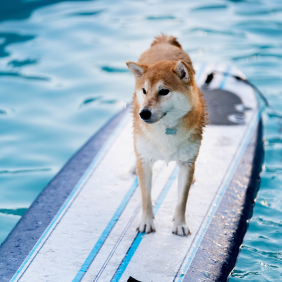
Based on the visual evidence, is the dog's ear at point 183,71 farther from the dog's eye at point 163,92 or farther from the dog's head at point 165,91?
the dog's eye at point 163,92

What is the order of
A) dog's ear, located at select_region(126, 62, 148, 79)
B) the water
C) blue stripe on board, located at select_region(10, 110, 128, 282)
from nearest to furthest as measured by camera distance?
dog's ear, located at select_region(126, 62, 148, 79)
blue stripe on board, located at select_region(10, 110, 128, 282)
the water

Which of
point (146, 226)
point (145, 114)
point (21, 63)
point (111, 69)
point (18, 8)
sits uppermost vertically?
point (18, 8)

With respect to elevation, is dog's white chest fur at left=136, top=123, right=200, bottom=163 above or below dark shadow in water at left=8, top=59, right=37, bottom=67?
below

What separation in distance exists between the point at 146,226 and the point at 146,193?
24cm

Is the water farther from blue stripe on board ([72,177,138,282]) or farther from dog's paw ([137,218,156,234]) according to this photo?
blue stripe on board ([72,177,138,282])

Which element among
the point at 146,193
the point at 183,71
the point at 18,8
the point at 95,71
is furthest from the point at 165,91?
the point at 18,8

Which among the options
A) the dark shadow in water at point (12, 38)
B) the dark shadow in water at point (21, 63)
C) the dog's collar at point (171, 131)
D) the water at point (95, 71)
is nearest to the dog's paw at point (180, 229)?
the water at point (95, 71)

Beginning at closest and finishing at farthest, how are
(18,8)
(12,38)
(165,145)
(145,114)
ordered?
1. (145,114)
2. (165,145)
3. (12,38)
4. (18,8)

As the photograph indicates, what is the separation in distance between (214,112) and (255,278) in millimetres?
2007

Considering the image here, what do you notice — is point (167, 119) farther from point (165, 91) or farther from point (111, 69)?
point (111, 69)

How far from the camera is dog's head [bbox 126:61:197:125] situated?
7.86 feet

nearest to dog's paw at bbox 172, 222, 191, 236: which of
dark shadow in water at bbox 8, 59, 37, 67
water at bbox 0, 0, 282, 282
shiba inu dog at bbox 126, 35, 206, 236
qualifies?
shiba inu dog at bbox 126, 35, 206, 236

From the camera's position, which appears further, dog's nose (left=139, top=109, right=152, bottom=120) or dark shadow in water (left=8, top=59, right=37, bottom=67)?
dark shadow in water (left=8, top=59, right=37, bottom=67)

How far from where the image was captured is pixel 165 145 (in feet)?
8.89
